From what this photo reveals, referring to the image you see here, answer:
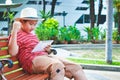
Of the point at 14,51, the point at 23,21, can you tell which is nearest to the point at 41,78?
the point at 14,51

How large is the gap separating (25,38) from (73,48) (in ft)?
36.9

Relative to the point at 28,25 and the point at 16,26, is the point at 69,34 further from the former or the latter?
the point at 16,26

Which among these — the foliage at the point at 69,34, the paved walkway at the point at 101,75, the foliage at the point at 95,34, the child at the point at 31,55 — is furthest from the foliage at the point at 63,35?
the child at the point at 31,55

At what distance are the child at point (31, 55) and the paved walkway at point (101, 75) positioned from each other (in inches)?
111

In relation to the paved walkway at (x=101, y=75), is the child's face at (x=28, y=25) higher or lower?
higher

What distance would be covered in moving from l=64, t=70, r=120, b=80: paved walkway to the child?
2824 mm

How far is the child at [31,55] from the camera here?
561 centimetres

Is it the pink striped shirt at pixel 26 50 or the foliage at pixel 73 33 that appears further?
the foliage at pixel 73 33

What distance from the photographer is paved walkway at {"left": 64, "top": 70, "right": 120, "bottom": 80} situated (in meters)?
8.91

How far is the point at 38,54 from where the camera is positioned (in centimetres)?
591

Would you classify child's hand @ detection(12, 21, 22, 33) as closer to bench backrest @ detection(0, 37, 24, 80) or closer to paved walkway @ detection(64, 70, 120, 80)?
bench backrest @ detection(0, 37, 24, 80)

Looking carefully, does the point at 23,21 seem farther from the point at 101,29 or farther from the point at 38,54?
the point at 101,29

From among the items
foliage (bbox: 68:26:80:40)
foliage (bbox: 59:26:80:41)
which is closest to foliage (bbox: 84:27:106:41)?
foliage (bbox: 68:26:80:40)

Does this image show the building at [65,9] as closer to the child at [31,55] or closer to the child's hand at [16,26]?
the child at [31,55]
